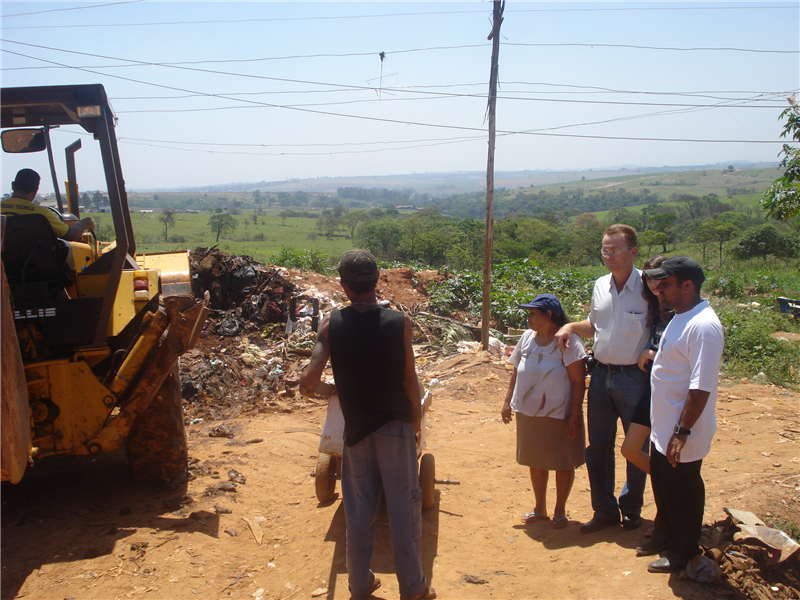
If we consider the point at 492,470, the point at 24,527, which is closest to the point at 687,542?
the point at 492,470

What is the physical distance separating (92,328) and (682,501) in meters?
3.70

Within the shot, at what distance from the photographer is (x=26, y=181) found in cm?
402

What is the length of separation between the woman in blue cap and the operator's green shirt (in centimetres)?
332

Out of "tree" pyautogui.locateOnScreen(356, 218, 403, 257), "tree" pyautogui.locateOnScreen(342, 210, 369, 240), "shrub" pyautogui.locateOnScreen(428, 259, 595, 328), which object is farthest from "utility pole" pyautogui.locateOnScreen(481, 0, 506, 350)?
"tree" pyautogui.locateOnScreen(342, 210, 369, 240)

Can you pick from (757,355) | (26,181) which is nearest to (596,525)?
(26,181)

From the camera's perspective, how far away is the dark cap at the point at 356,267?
2.67m

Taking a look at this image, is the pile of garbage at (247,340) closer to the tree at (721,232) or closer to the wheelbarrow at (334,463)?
the wheelbarrow at (334,463)

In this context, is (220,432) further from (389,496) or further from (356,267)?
(356,267)

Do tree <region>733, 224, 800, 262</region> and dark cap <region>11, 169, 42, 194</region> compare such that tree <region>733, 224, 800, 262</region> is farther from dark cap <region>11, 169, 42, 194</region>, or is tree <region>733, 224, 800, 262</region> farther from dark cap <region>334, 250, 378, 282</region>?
dark cap <region>11, 169, 42, 194</region>

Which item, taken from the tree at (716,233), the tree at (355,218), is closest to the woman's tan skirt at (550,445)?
the tree at (716,233)

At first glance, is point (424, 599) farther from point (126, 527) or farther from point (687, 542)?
point (126, 527)

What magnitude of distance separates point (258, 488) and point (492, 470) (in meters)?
2.02

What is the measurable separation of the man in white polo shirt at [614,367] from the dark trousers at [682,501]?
0.47 meters

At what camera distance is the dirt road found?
311cm
